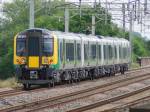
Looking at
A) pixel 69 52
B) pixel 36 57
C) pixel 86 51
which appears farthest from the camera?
pixel 86 51

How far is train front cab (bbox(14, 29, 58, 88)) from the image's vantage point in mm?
25516

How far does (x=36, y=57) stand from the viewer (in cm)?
2569

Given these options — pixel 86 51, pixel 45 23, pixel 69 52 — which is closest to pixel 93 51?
pixel 86 51

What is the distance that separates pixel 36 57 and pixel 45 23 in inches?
1546

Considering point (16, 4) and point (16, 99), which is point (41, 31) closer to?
point (16, 99)

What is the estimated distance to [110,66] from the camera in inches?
1513

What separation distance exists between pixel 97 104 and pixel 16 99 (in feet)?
11.9

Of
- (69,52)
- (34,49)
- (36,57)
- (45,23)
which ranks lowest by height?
(36,57)

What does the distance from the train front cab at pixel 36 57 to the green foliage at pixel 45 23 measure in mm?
13064

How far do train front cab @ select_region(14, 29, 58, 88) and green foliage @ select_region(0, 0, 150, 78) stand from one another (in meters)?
13.1

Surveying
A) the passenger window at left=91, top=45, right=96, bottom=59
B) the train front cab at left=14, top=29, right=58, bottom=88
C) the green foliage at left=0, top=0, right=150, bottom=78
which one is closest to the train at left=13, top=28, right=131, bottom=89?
the train front cab at left=14, top=29, right=58, bottom=88

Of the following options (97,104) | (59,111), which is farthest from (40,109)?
(97,104)

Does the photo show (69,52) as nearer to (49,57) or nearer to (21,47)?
(49,57)

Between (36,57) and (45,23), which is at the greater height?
(45,23)
